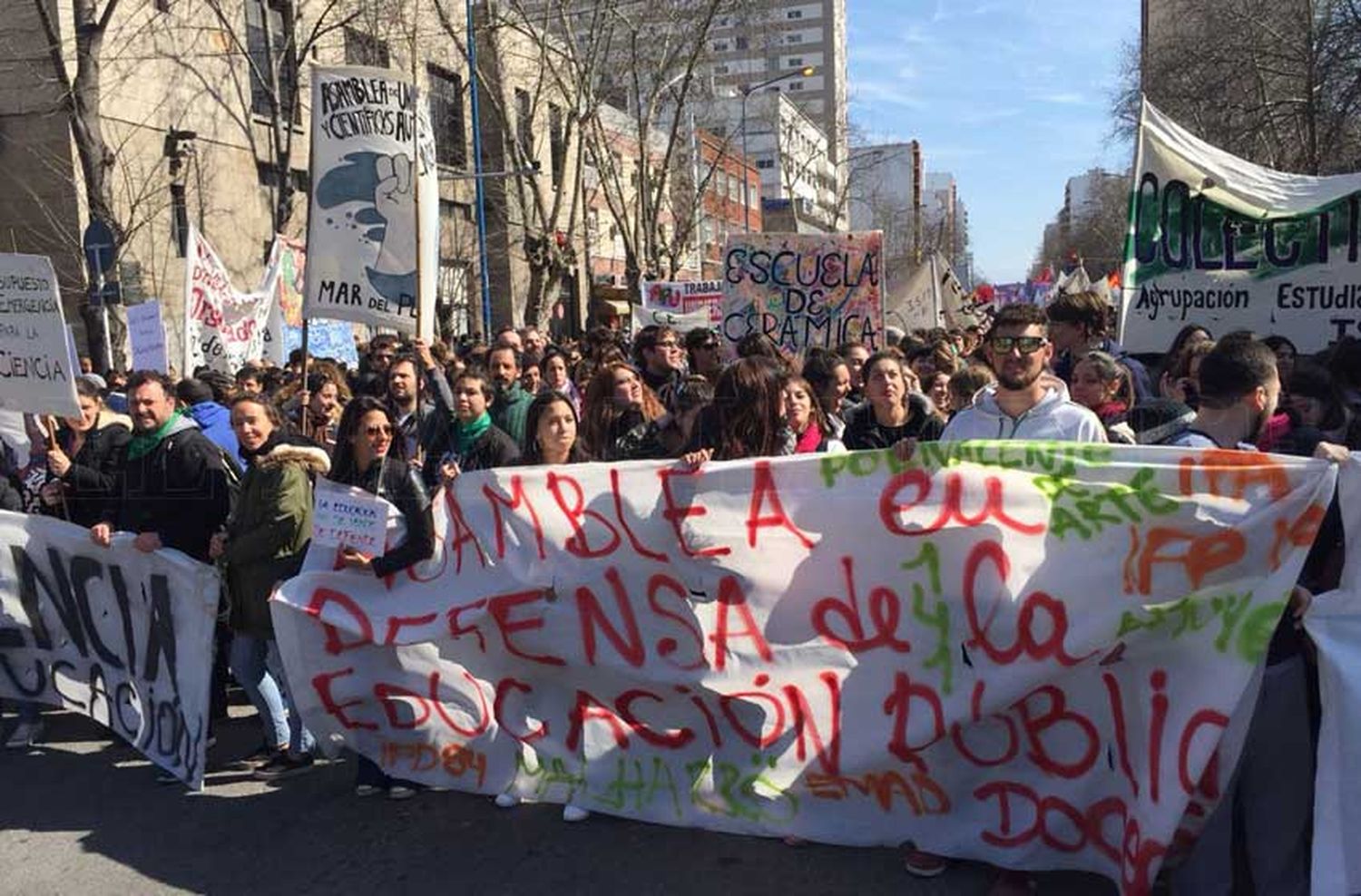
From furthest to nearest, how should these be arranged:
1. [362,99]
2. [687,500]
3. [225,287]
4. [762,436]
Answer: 1. [225,287]
2. [362,99]
3. [762,436]
4. [687,500]

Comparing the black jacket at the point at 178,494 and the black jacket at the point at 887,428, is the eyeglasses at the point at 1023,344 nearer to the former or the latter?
the black jacket at the point at 887,428

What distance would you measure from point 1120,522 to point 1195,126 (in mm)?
22489

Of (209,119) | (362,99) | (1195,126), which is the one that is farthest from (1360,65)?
(209,119)

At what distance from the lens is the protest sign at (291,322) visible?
11086mm

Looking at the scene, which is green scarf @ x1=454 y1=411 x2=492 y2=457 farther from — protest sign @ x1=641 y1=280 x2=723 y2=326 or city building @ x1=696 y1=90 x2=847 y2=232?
city building @ x1=696 y1=90 x2=847 y2=232

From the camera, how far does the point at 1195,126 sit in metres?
22.5

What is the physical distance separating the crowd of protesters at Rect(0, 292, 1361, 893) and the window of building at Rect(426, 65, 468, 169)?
23.7 meters

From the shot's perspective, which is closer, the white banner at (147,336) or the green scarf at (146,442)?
the green scarf at (146,442)

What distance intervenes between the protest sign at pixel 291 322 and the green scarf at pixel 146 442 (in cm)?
587

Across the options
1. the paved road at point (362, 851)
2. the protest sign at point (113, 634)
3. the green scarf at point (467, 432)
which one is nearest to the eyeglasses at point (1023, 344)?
the paved road at point (362, 851)

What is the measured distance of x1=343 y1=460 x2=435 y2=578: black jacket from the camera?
4105 millimetres

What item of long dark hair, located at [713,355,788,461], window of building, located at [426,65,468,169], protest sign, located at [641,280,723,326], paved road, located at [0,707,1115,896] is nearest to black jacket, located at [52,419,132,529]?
paved road, located at [0,707,1115,896]

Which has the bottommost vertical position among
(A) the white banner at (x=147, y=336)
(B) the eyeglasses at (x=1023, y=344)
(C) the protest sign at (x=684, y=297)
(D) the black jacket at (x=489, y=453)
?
(D) the black jacket at (x=489, y=453)

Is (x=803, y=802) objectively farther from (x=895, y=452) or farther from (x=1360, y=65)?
(x=1360, y=65)
